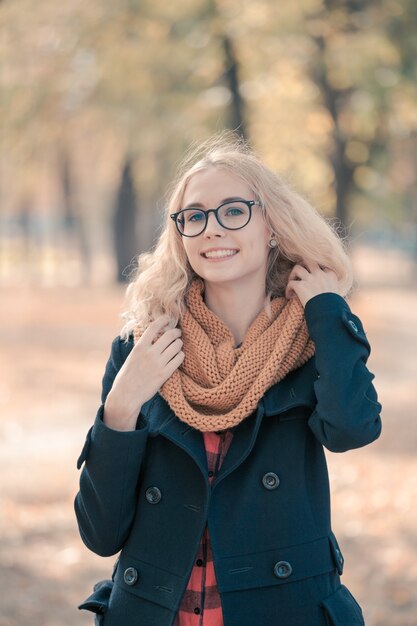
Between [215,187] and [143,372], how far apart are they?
51 centimetres

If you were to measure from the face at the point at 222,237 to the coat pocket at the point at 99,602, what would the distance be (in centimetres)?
85

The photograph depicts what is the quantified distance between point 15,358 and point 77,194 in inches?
734

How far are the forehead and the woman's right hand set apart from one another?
328 millimetres

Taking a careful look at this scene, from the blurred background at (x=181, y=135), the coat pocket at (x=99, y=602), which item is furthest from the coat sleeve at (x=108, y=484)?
the blurred background at (x=181, y=135)

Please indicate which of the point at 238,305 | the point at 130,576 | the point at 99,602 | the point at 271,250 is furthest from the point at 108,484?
the point at 271,250

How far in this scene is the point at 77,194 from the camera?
32719mm

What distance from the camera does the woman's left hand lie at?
8.09 feet

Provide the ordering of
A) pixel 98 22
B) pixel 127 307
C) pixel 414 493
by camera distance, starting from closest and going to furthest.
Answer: pixel 127 307 → pixel 414 493 → pixel 98 22

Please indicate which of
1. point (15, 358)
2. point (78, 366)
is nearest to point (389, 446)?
point (78, 366)

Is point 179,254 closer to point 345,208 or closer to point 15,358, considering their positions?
point 15,358

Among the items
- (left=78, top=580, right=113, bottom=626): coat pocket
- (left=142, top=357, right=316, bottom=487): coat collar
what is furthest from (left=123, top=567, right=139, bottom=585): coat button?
(left=142, top=357, right=316, bottom=487): coat collar

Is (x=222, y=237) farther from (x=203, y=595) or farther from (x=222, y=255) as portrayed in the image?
(x=203, y=595)

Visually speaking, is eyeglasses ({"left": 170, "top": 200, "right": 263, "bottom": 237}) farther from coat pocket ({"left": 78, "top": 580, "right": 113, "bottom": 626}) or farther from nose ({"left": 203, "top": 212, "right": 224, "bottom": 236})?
coat pocket ({"left": 78, "top": 580, "right": 113, "bottom": 626})

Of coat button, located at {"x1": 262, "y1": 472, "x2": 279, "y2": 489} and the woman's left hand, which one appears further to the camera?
the woman's left hand
